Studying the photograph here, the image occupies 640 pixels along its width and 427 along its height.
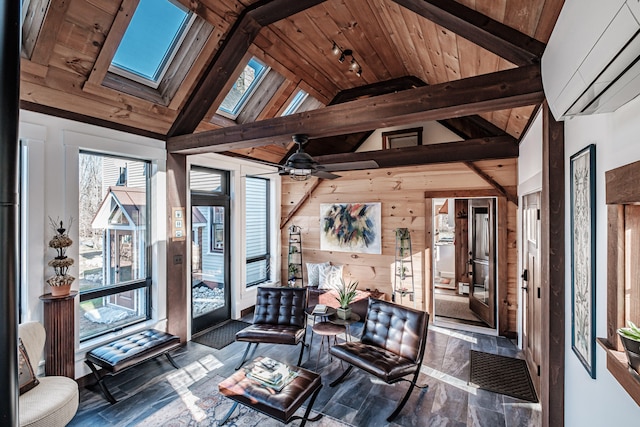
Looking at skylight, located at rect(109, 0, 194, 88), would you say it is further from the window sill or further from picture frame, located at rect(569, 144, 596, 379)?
the window sill

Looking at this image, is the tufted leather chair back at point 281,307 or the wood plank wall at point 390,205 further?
the wood plank wall at point 390,205

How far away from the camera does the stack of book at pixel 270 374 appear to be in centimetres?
244

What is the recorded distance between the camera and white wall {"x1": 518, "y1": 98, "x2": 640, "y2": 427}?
125 cm

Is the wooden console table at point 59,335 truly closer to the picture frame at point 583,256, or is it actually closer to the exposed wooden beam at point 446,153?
the exposed wooden beam at point 446,153

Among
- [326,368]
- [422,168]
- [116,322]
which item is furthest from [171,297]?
[422,168]

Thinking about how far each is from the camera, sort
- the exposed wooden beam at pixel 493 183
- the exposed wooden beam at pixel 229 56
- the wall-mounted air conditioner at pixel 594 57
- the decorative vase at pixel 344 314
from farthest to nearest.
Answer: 1. the exposed wooden beam at pixel 493 183
2. the decorative vase at pixel 344 314
3. the exposed wooden beam at pixel 229 56
4. the wall-mounted air conditioner at pixel 594 57

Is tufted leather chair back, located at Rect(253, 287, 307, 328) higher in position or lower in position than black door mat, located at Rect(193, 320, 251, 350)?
higher

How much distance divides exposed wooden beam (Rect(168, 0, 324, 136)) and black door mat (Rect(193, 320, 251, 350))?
2.91 meters

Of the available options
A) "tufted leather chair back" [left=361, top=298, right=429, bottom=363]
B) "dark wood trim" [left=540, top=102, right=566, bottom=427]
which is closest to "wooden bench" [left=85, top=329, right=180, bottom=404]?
"tufted leather chair back" [left=361, top=298, right=429, bottom=363]

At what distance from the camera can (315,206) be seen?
20.2 feet

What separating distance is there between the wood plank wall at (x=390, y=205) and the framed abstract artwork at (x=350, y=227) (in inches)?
4.0

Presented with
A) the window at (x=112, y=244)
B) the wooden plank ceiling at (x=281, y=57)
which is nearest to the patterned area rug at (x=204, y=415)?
the window at (x=112, y=244)

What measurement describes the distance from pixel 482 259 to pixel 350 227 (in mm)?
2330

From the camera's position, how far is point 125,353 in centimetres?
304
